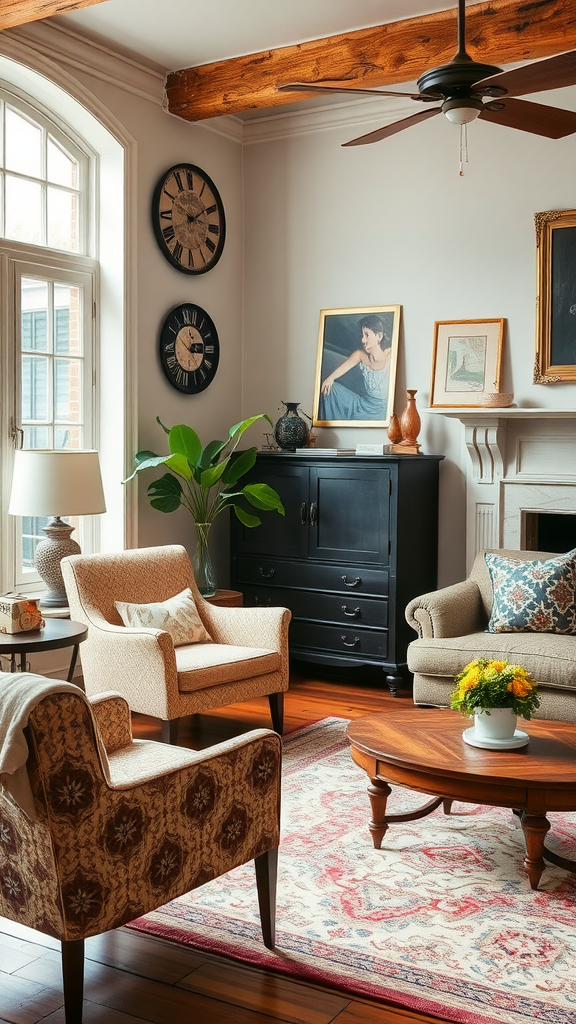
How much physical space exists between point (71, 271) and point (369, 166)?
6.22 ft

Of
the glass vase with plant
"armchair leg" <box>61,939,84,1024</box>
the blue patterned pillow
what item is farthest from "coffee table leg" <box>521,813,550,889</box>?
the glass vase with plant

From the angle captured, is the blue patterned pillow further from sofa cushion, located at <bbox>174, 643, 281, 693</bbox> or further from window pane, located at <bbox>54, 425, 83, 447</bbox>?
window pane, located at <bbox>54, 425, 83, 447</bbox>

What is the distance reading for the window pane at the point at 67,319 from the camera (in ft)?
17.2

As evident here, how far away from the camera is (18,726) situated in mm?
1923

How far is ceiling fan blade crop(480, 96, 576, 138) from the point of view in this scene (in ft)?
10.1

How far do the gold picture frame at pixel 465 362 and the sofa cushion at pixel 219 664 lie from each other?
194cm

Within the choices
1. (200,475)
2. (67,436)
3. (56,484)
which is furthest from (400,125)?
(67,436)

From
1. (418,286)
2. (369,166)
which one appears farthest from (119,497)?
(369,166)

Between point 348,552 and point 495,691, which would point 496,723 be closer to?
point 495,691

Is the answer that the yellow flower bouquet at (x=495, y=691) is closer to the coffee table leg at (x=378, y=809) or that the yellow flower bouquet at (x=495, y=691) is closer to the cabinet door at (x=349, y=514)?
the coffee table leg at (x=378, y=809)

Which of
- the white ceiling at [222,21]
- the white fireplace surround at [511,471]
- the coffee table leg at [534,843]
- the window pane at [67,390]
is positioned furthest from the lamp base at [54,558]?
the coffee table leg at [534,843]

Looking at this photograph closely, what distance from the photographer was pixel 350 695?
17.7 feet

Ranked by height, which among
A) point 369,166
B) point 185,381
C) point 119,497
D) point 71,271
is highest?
point 369,166

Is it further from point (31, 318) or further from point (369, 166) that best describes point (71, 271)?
point (369, 166)
